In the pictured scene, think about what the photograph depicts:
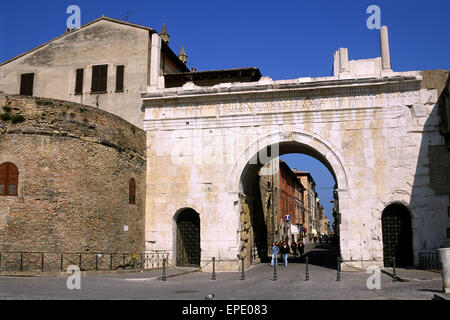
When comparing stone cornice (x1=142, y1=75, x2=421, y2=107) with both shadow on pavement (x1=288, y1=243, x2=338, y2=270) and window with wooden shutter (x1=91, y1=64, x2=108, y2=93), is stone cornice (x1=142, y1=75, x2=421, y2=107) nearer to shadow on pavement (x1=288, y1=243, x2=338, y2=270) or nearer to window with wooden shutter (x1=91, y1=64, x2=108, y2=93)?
window with wooden shutter (x1=91, y1=64, x2=108, y2=93)

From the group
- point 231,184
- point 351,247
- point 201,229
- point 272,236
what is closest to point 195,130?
point 231,184

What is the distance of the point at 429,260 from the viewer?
18.0 metres

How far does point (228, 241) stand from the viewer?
19969mm

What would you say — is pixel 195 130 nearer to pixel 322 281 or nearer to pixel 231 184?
pixel 231 184

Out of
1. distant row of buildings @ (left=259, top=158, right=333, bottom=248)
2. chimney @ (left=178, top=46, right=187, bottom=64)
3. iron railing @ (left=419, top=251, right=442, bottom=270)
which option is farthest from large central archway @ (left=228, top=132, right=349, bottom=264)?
chimney @ (left=178, top=46, right=187, bottom=64)

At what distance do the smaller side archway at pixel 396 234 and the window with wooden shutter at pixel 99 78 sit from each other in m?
14.7

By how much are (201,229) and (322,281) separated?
6.97 metres

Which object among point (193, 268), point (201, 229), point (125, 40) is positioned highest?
point (125, 40)

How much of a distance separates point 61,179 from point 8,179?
174cm

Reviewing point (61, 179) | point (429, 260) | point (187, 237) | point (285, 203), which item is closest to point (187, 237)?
point (187, 237)

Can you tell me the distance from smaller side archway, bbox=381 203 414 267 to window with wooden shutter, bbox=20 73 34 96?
1851cm

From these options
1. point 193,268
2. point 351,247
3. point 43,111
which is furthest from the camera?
point 193,268

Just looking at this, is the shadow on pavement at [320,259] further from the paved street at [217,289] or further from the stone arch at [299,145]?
the paved street at [217,289]

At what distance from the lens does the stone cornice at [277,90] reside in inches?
758
